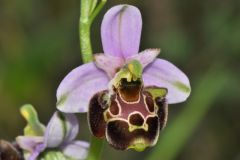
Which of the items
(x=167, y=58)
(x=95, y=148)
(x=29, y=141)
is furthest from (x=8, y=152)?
(x=167, y=58)

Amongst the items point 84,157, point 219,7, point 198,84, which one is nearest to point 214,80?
point 198,84

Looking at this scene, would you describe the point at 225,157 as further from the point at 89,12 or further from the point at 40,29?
the point at 89,12

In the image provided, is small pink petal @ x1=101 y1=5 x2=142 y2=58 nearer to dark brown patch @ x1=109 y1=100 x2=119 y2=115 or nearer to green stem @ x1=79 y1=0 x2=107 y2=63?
green stem @ x1=79 y1=0 x2=107 y2=63

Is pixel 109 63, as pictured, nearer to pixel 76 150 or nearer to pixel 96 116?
pixel 96 116

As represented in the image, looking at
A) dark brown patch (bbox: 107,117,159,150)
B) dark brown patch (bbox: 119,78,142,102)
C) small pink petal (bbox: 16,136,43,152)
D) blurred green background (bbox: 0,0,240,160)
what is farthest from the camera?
blurred green background (bbox: 0,0,240,160)

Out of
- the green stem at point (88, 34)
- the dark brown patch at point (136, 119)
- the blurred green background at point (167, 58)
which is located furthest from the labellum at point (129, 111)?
the blurred green background at point (167, 58)

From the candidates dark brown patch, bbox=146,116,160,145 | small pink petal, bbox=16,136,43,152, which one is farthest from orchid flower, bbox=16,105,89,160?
dark brown patch, bbox=146,116,160,145
